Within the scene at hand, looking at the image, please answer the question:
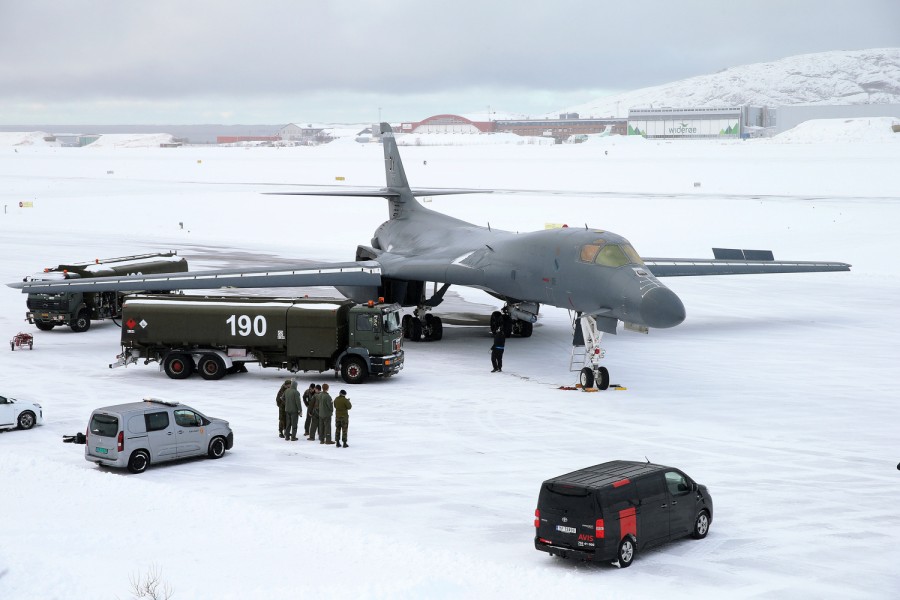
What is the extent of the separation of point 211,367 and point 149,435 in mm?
8977

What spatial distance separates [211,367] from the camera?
94.4 ft

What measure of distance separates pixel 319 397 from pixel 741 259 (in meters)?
23.2

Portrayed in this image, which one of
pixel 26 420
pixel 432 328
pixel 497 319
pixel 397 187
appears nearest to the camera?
pixel 26 420

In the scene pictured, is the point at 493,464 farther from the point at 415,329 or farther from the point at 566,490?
the point at 415,329

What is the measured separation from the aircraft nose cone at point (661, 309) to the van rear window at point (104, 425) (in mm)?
13129

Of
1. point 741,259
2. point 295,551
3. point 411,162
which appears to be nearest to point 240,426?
point 295,551

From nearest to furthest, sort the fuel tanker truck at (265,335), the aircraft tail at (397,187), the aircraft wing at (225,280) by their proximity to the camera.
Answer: the fuel tanker truck at (265,335) → the aircraft wing at (225,280) → the aircraft tail at (397,187)

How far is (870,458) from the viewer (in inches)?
814

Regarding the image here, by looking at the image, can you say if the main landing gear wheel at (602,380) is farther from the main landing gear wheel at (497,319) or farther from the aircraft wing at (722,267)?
the aircraft wing at (722,267)

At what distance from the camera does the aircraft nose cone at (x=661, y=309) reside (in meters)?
25.8

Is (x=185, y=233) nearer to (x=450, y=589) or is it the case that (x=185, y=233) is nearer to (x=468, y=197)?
(x=468, y=197)

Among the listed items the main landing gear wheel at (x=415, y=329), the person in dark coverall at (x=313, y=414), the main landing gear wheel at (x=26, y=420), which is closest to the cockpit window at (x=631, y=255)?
the main landing gear wheel at (x=415, y=329)

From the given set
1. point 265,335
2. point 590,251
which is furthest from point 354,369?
point 590,251

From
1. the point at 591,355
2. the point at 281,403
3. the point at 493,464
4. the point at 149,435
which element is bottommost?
the point at 493,464
